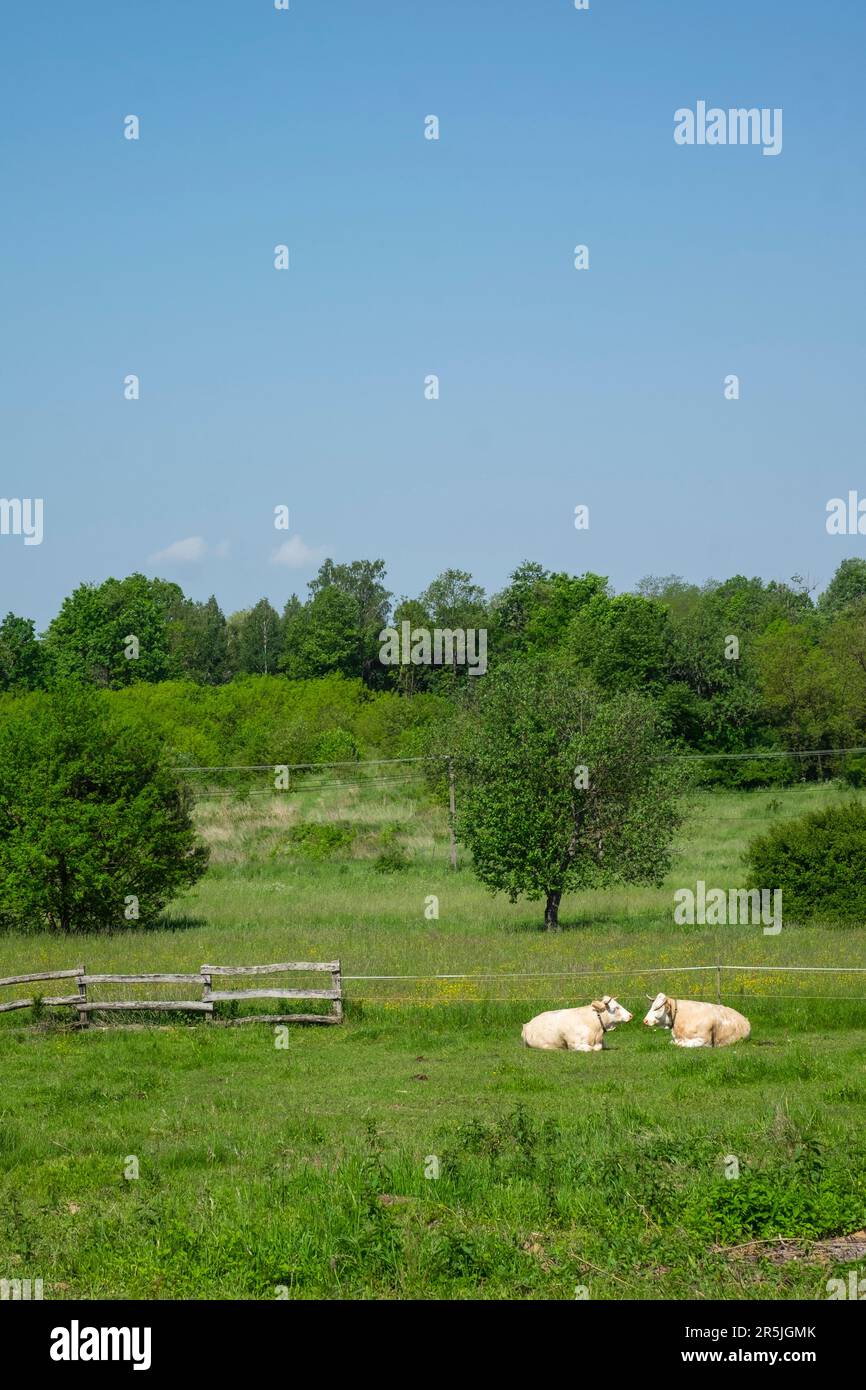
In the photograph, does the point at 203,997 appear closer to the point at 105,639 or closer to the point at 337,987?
the point at 337,987

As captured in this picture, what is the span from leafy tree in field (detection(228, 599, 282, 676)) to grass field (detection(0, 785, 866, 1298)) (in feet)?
396

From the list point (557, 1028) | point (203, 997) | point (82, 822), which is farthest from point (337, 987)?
point (82, 822)

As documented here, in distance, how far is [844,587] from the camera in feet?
533

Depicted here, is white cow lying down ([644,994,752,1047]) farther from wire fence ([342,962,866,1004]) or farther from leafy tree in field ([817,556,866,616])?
leafy tree in field ([817,556,866,616])

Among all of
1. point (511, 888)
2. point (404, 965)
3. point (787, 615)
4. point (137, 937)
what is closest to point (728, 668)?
point (787, 615)

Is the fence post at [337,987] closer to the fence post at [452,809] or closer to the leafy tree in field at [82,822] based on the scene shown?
the leafy tree in field at [82,822]

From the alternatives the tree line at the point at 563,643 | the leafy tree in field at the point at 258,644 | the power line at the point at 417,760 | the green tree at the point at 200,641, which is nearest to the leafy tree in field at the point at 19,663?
the tree line at the point at 563,643

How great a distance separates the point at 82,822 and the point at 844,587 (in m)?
134

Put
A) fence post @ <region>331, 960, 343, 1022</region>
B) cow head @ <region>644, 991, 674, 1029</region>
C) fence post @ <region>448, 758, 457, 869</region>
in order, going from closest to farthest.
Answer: cow head @ <region>644, 991, 674, 1029</region> → fence post @ <region>331, 960, 343, 1022</region> → fence post @ <region>448, 758, 457, 869</region>

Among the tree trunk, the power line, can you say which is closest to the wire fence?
the tree trunk

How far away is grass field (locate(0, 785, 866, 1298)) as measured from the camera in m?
10.6

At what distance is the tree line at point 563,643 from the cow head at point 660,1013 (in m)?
24.0

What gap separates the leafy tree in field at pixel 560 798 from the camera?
139ft
